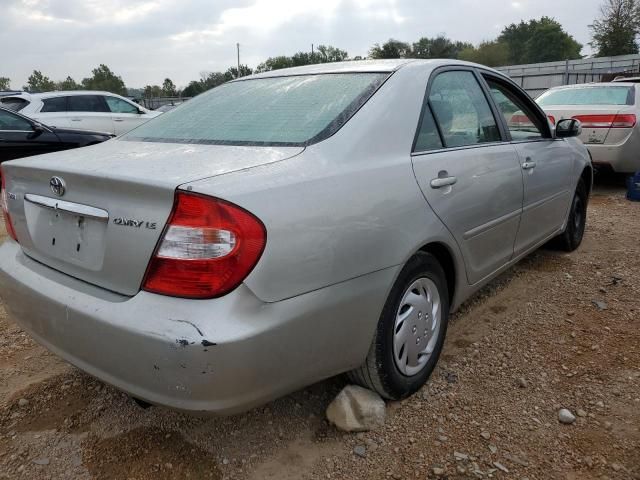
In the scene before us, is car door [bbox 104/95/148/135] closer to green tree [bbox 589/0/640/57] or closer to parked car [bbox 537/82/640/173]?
parked car [bbox 537/82/640/173]

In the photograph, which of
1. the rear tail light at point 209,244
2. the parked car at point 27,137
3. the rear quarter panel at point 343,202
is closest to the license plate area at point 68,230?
the rear tail light at point 209,244

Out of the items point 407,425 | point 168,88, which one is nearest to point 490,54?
point 168,88

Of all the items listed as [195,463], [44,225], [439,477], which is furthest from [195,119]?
[439,477]

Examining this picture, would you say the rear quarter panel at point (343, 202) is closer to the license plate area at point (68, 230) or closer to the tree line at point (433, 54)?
the license plate area at point (68, 230)

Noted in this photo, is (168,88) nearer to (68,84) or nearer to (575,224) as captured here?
(68,84)

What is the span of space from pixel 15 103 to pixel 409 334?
403 inches

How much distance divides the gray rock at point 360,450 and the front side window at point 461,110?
142 centimetres

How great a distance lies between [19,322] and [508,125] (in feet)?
Answer: 9.26

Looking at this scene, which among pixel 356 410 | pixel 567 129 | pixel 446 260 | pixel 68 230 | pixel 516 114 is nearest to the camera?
pixel 68 230

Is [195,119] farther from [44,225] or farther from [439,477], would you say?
[439,477]

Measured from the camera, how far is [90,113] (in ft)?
35.2

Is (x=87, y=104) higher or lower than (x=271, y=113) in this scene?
higher

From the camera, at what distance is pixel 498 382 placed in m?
2.53

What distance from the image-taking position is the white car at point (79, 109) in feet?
32.7
